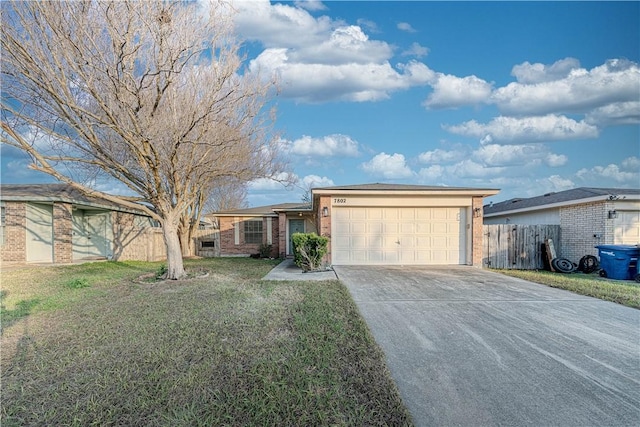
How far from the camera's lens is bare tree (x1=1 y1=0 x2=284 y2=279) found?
7.00 metres

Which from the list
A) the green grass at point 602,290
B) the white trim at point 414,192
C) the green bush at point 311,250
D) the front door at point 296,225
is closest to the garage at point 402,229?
the white trim at point 414,192

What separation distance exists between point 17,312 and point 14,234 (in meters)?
9.29

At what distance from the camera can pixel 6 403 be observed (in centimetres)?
302

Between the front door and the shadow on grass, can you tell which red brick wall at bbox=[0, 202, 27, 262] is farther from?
the front door

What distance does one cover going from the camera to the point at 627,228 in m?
11.6

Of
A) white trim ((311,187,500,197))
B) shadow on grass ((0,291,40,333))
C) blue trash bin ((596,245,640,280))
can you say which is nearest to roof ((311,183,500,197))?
white trim ((311,187,500,197))

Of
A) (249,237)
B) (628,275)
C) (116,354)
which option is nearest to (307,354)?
(116,354)

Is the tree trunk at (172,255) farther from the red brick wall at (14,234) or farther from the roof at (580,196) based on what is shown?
the roof at (580,196)

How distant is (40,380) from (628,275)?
13.9 meters

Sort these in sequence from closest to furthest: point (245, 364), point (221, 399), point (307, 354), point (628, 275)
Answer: point (221, 399) < point (245, 364) < point (307, 354) < point (628, 275)

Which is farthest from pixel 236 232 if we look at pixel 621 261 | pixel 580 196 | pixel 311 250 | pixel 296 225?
pixel 621 261

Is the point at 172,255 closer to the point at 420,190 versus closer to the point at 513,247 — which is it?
the point at 420,190

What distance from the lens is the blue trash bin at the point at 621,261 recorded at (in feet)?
31.8

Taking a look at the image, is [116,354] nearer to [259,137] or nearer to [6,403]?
[6,403]
